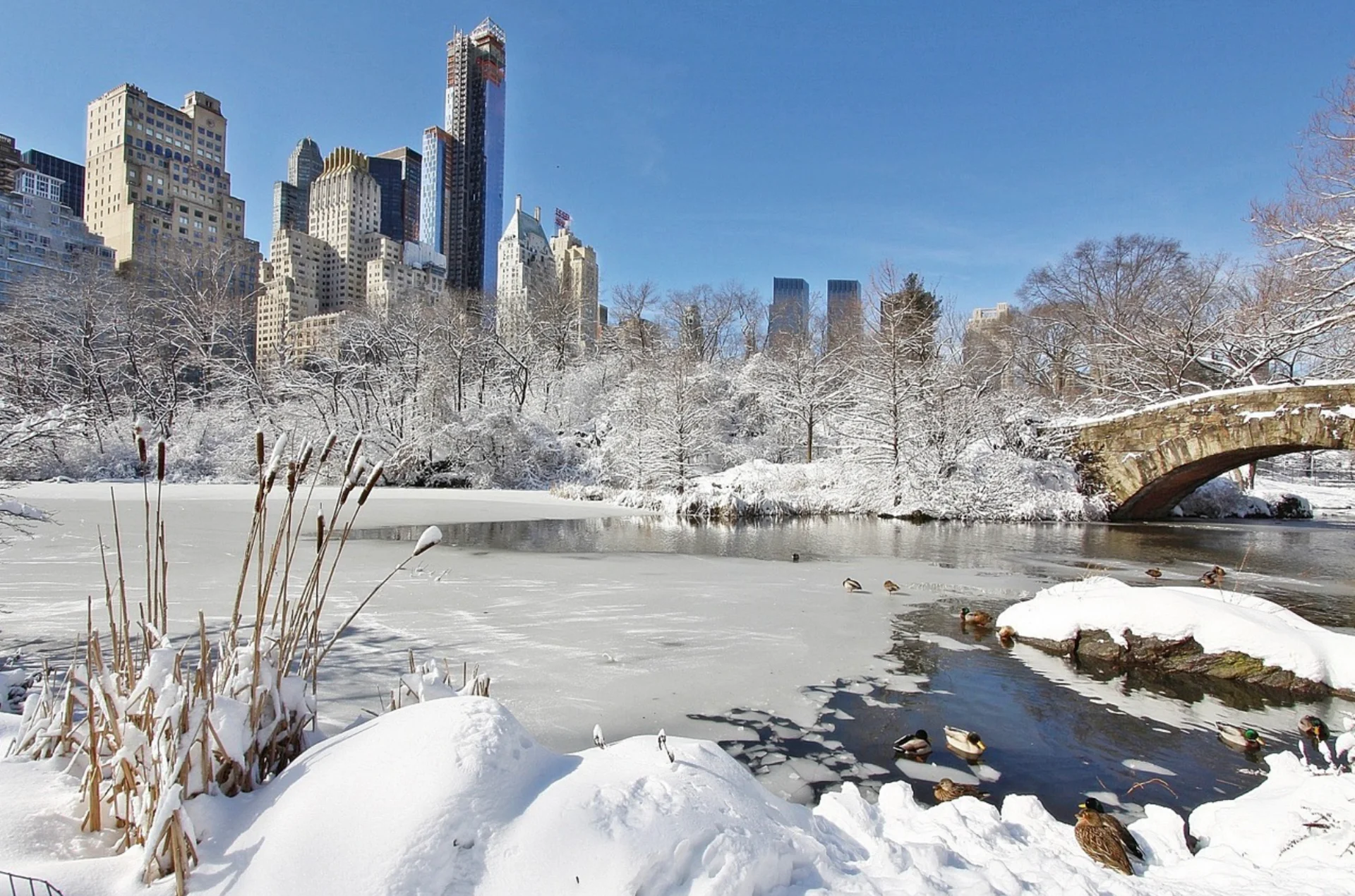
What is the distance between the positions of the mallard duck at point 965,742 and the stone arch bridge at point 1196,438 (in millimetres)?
14340

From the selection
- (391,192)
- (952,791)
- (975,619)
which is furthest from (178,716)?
(391,192)

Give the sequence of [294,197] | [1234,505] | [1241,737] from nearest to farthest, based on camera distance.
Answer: [1241,737]
[1234,505]
[294,197]

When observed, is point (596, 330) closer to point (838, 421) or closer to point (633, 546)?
point (838, 421)

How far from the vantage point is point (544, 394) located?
117 feet

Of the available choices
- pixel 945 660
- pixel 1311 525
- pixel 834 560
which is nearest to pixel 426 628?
pixel 945 660

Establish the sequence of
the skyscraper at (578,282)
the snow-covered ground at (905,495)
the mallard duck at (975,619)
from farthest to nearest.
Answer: the skyscraper at (578,282) < the snow-covered ground at (905,495) < the mallard duck at (975,619)

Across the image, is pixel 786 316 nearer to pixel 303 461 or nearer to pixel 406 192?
pixel 303 461

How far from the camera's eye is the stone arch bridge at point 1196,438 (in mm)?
13305

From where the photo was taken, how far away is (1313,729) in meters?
4.06

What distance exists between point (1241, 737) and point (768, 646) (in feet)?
9.64

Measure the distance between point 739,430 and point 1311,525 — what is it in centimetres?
1965

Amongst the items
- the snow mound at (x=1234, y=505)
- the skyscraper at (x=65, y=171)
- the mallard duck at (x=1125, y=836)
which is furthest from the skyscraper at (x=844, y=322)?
the skyscraper at (x=65, y=171)

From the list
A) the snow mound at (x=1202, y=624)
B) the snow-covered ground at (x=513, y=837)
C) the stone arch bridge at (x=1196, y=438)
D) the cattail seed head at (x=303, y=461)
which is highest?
the stone arch bridge at (x=1196, y=438)

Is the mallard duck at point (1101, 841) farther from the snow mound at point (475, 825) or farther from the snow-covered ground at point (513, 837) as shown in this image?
Answer: the snow mound at point (475, 825)
